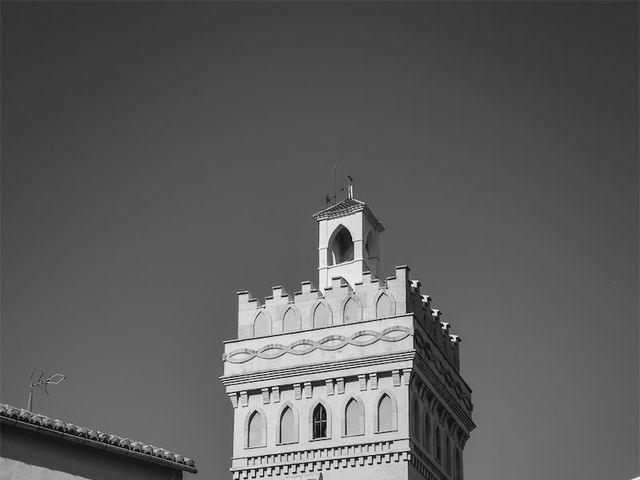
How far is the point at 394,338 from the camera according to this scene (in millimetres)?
32344

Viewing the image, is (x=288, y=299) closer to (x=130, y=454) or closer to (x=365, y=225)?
(x=365, y=225)

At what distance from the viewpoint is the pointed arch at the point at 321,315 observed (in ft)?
110

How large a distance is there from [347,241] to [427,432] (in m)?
5.75

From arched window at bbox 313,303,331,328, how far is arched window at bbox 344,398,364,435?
218 centimetres

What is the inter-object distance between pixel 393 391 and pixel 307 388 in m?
2.31

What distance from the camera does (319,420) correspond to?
3278 cm

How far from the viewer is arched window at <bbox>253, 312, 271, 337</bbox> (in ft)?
112

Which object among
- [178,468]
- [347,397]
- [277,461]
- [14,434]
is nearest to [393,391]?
[347,397]

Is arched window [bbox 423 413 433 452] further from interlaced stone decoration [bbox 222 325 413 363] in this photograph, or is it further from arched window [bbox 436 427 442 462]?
interlaced stone decoration [bbox 222 325 413 363]

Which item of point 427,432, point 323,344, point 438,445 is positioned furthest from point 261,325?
point 438,445

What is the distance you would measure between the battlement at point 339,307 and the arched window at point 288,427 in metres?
2.12

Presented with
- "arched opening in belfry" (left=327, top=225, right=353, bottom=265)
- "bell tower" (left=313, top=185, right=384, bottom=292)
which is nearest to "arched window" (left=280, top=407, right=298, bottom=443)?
"bell tower" (left=313, top=185, right=384, bottom=292)

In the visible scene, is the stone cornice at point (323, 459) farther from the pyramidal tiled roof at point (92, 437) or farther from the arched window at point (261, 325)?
the pyramidal tiled roof at point (92, 437)

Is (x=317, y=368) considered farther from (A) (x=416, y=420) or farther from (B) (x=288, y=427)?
(A) (x=416, y=420)
